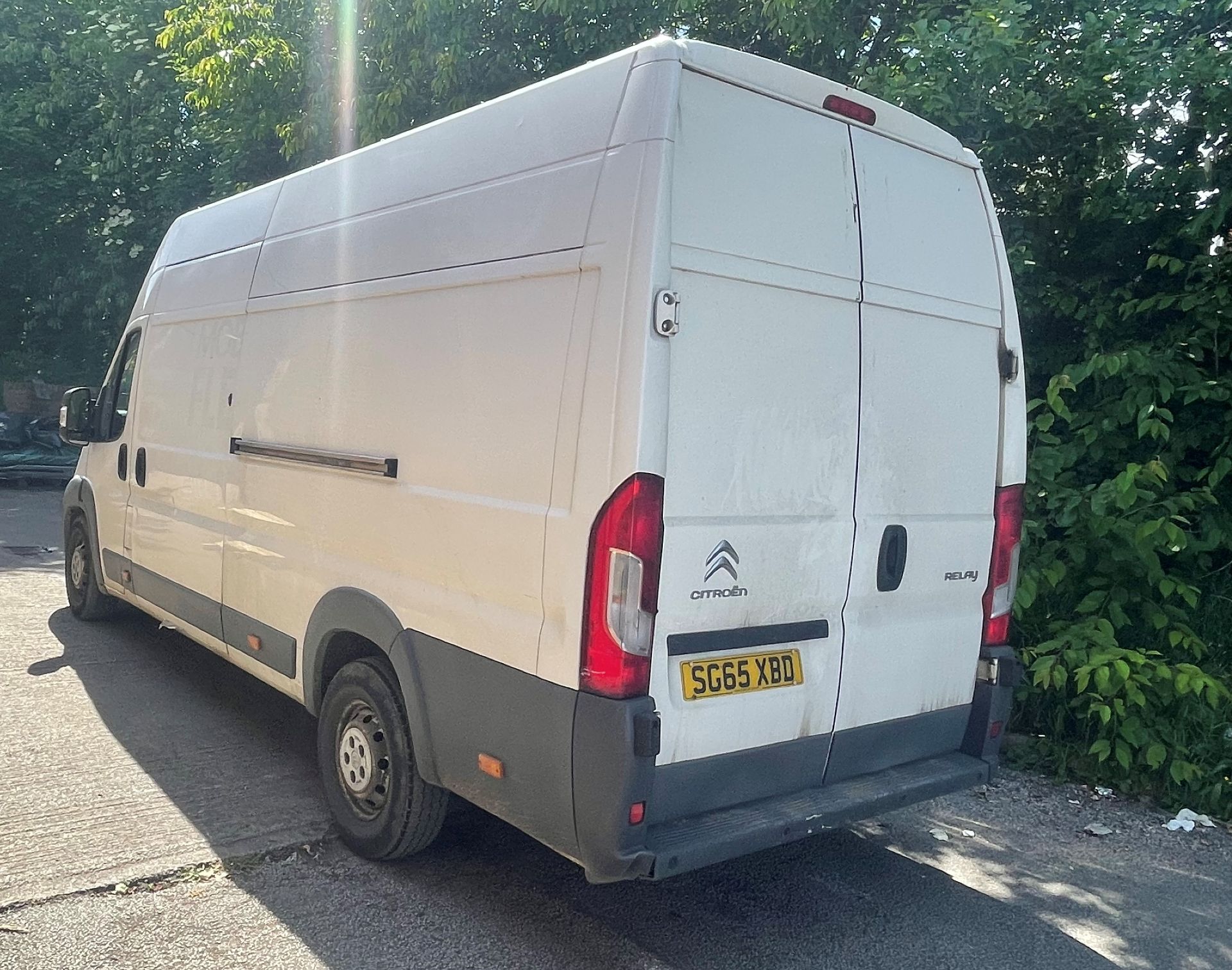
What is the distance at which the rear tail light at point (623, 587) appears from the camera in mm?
2910

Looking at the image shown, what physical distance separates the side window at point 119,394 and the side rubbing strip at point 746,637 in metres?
4.42

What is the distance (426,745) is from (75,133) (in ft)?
59.4

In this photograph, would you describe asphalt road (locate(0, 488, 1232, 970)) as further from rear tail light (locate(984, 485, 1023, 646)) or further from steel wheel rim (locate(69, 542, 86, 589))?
steel wheel rim (locate(69, 542, 86, 589))

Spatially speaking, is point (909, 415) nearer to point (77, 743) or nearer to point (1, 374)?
point (77, 743)

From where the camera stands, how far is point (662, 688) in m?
3.02

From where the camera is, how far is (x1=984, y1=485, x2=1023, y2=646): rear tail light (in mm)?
4016

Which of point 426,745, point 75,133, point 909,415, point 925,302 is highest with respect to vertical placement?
point 75,133

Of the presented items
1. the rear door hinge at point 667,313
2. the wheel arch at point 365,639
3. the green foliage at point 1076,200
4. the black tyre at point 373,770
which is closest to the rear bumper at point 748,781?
the wheel arch at point 365,639

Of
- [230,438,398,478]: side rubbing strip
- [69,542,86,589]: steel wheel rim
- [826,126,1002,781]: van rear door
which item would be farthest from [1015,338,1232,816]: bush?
[69,542,86,589]: steel wheel rim

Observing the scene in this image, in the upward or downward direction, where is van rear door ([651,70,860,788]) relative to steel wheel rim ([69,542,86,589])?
upward

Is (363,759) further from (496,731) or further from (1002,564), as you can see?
(1002,564)

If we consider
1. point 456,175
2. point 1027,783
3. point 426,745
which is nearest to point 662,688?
point 426,745

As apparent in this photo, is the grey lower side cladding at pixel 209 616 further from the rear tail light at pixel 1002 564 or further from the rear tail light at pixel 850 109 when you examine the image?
the rear tail light at pixel 850 109

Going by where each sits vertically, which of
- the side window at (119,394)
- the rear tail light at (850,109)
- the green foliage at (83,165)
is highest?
the green foliage at (83,165)
